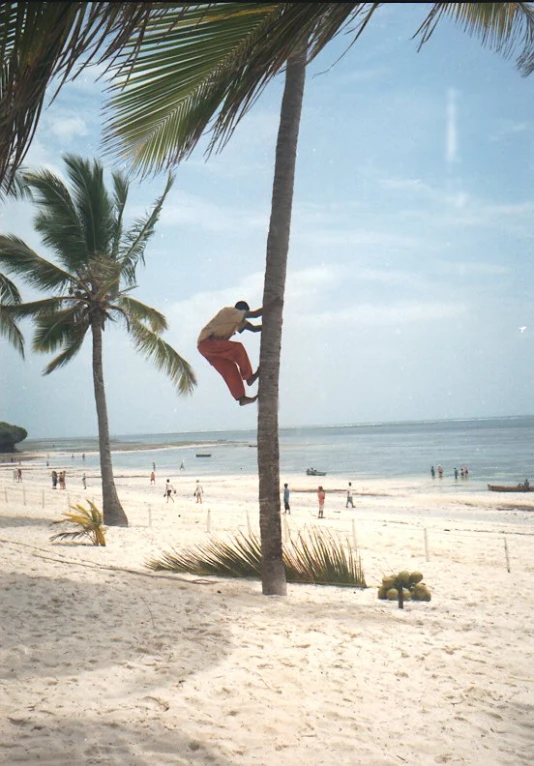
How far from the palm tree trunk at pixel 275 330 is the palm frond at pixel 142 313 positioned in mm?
9307

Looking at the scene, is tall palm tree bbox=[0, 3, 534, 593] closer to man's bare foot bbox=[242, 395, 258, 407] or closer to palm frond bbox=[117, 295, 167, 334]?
man's bare foot bbox=[242, 395, 258, 407]

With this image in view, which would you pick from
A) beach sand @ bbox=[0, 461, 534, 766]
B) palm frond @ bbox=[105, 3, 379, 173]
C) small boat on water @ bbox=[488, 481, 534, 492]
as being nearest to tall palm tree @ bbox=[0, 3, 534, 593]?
palm frond @ bbox=[105, 3, 379, 173]

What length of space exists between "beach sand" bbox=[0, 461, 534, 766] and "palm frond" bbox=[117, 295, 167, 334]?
8.60 m

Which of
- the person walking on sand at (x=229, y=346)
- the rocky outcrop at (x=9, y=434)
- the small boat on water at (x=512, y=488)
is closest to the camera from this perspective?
the person walking on sand at (x=229, y=346)

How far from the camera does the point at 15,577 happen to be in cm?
715

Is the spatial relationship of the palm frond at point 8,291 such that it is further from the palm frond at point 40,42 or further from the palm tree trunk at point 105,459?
the palm frond at point 40,42

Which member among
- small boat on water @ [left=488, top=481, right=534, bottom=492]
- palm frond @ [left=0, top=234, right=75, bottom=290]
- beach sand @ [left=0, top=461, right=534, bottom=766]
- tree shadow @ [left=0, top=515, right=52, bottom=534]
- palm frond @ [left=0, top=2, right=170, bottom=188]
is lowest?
small boat on water @ [left=488, top=481, right=534, bottom=492]

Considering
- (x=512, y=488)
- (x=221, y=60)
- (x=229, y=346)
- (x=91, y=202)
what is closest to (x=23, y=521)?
(x=91, y=202)

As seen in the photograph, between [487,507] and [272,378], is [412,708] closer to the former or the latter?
[272,378]

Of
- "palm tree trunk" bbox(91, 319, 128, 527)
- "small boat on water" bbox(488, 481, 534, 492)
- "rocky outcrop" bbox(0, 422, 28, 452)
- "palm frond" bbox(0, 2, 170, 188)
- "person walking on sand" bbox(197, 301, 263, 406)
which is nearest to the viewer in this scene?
"palm frond" bbox(0, 2, 170, 188)

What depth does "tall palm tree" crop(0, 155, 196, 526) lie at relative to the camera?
50.6 feet

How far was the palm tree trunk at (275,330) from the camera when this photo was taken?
25.6ft

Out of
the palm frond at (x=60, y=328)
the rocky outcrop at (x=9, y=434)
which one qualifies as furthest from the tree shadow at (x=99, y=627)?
the rocky outcrop at (x=9, y=434)

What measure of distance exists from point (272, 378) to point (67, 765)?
17.1ft
